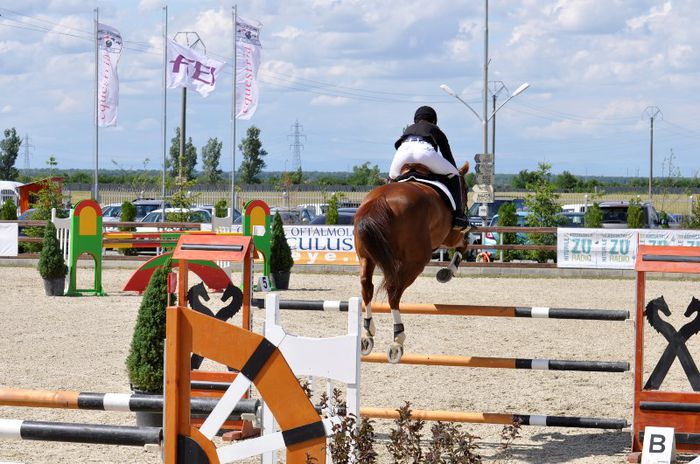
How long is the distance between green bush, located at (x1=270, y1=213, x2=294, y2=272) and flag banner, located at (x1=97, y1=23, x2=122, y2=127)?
48.0 ft

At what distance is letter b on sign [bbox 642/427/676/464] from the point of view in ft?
20.0

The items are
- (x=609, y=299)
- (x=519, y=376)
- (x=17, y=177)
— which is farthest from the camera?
(x=17, y=177)

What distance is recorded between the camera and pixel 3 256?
2430 centimetres

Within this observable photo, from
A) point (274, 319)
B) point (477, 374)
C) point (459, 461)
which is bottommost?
point (477, 374)

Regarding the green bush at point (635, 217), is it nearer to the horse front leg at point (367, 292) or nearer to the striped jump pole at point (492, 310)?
the striped jump pole at point (492, 310)

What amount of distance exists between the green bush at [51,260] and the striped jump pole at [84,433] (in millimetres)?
13495

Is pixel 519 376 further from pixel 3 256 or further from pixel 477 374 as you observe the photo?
pixel 3 256

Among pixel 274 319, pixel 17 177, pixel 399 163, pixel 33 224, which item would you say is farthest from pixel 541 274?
pixel 17 177

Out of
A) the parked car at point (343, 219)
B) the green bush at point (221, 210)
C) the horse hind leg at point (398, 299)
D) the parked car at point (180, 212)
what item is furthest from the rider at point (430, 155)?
the green bush at point (221, 210)

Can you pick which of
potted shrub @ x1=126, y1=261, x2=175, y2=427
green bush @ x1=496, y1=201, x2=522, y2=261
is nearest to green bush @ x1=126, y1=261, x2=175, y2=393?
potted shrub @ x1=126, y1=261, x2=175, y2=427

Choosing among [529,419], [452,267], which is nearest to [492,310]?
[529,419]

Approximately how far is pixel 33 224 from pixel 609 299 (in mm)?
13930

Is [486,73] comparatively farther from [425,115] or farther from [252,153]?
[252,153]

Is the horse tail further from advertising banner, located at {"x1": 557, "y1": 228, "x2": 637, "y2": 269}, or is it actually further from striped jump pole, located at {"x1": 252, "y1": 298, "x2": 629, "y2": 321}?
advertising banner, located at {"x1": 557, "y1": 228, "x2": 637, "y2": 269}
